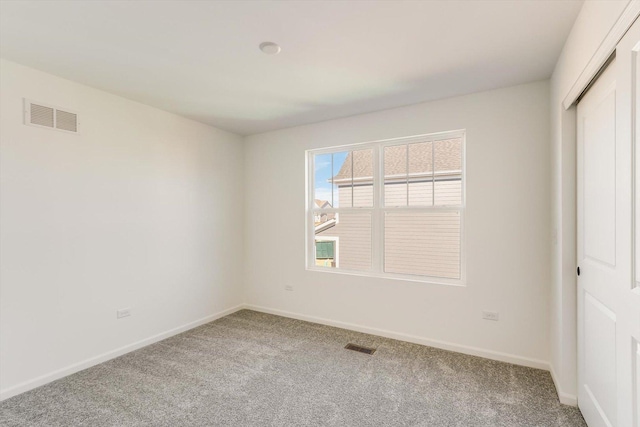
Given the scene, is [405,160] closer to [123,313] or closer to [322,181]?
[322,181]

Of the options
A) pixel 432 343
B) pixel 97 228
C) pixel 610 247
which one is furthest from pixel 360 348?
pixel 97 228

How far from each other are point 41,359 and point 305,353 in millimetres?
2170

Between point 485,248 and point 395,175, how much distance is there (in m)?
1.19

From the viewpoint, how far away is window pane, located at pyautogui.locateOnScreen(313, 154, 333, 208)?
3.91 metres

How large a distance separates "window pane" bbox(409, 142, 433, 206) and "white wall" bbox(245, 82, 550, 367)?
8.2 inches

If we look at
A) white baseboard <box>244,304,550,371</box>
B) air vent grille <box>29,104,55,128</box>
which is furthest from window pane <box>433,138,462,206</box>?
air vent grille <box>29,104,55,128</box>

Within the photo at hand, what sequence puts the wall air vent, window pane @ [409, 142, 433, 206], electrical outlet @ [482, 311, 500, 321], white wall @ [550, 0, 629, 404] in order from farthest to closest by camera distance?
1. window pane @ [409, 142, 433, 206]
2. electrical outlet @ [482, 311, 500, 321]
3. the wall air vent
4. white wall @ [550, 0, 629, 404]

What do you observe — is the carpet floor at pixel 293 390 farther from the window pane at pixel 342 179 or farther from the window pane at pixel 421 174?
the window pane at pixel 342 179

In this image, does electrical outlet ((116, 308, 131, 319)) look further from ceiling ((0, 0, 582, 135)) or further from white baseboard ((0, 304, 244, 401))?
ceiling ((0, 0, 582, 135))

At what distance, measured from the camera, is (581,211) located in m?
1.99

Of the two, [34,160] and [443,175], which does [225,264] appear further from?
[443,175]

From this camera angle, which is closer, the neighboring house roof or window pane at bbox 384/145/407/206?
the neighboring house roof

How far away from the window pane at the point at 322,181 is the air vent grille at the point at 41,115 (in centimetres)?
265

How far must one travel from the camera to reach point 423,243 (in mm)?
3270
